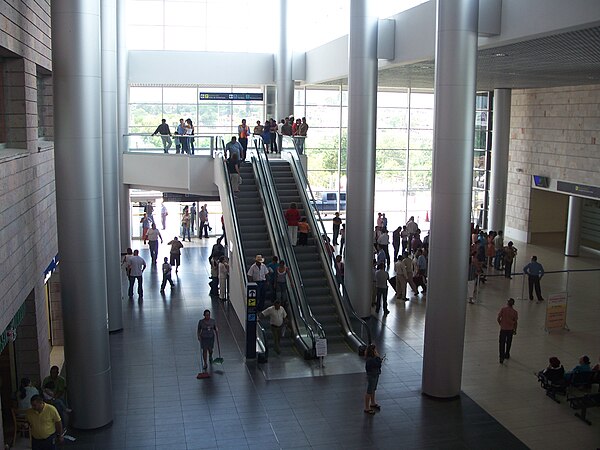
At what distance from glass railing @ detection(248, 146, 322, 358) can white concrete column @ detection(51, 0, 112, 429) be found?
5125mm

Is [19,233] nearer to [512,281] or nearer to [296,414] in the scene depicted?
[296,414]

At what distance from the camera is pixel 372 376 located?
12664 millimetres

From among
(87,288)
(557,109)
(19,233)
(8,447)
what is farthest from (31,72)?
(557,109)

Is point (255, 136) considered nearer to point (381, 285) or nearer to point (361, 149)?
point (361, 149)

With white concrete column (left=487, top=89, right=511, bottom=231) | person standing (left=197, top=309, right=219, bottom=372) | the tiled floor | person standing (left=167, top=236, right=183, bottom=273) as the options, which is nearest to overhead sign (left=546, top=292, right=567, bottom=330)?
the tiled floor

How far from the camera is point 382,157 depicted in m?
37.3

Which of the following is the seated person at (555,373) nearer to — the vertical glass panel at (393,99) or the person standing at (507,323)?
the person standing at (507,323)

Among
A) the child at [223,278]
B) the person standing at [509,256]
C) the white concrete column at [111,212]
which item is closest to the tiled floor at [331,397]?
the white concrete column at [111,212]

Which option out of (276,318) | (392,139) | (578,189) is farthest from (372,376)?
(392,139)

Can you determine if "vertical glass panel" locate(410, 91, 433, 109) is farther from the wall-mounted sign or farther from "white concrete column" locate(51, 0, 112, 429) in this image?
"white concrete column" locate(51, 0, 112, 429)

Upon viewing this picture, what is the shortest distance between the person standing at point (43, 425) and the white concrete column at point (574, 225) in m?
23.2

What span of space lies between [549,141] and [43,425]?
2512 centimetres

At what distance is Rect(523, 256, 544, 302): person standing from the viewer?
68.5 feet

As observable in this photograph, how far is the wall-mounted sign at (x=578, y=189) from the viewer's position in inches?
1032
